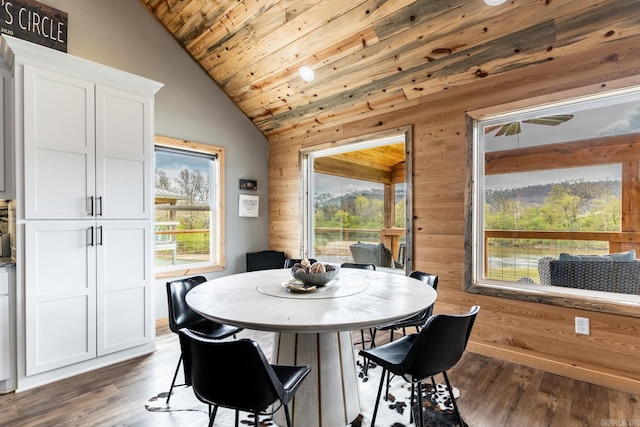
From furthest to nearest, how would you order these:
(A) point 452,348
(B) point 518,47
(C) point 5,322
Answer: (B) point 518,47
(C) point 5,322
(A) point 452,348

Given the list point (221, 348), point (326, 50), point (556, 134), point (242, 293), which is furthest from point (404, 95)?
point (221, 348)

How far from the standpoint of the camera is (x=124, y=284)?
2.84 meters

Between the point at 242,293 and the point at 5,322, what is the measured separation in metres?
1.79

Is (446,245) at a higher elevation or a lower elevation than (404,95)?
lower

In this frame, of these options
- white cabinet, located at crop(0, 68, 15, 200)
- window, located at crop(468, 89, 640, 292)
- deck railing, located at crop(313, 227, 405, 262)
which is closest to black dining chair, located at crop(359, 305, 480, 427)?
window, located at crop(468, 89, 640, 292)

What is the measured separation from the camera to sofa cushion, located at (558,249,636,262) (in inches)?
99.5

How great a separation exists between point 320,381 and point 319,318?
0.60 metres

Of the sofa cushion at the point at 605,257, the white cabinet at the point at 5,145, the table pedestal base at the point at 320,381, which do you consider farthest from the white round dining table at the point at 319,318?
the white cabinet at the point at 5,145

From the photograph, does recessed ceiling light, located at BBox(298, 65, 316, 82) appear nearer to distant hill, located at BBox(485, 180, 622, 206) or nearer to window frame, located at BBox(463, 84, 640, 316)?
window frame, located at BBox(463, 84, 640, 316)

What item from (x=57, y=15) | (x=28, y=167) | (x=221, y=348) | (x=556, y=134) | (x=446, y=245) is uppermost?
(x=57, y=15)

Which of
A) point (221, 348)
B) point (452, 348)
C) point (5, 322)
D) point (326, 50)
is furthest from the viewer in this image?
point (326, 50)

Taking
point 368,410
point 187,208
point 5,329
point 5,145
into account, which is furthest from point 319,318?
point 187,208

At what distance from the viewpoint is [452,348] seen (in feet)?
5.31

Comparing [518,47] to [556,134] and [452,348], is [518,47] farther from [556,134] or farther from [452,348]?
[452,348]
